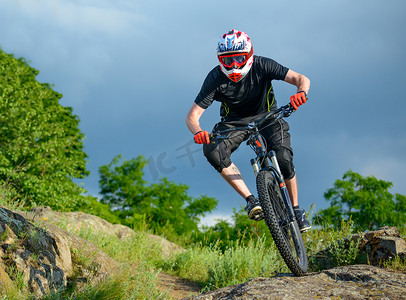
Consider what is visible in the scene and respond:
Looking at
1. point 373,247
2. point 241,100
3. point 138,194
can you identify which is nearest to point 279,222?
point 241,100

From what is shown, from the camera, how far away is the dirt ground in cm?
747

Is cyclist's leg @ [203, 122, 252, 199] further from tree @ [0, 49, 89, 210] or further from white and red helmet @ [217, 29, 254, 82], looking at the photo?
tree @ [0, 49, 89, 210]

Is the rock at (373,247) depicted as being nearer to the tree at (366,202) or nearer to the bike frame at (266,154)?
the bike frame at (266,154)

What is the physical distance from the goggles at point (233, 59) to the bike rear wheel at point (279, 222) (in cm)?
144

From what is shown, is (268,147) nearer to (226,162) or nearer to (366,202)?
(226,162)

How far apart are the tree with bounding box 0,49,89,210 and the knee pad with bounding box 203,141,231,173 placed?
15468mm

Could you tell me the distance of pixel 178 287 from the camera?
8055 millimetres

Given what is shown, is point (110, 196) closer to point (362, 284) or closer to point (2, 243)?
point (2, 243)

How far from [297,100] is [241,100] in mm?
968

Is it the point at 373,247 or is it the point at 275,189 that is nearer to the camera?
the point at 275,189

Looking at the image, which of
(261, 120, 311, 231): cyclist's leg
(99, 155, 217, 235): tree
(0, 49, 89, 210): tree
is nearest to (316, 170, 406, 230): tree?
(99, 155, 217, 235): tree

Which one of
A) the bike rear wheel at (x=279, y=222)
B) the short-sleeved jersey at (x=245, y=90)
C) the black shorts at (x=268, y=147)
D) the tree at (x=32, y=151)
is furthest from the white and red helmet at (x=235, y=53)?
the tree at (x=32, y=151)

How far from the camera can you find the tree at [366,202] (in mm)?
28547

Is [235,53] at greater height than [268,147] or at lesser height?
greater
